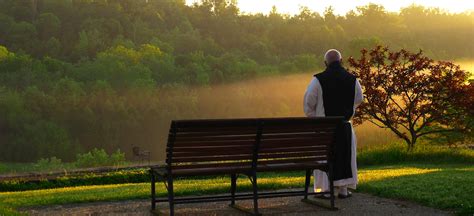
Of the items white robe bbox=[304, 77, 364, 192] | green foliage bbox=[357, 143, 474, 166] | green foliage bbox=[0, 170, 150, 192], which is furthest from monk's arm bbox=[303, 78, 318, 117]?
green foliage bbox=[357, 143, 474, 166]

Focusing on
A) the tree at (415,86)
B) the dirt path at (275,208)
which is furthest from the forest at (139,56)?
the dirt path at (275,208)

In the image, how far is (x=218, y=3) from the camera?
94.9 metres

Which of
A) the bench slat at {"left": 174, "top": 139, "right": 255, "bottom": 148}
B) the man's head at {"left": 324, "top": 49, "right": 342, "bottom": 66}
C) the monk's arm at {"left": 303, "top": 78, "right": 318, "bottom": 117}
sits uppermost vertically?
the man's head at {"left": 324, "top": 49, "right": 342, "bottom": 66}

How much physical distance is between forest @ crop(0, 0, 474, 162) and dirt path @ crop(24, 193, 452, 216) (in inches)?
1822

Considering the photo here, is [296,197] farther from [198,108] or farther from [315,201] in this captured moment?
[198,108]

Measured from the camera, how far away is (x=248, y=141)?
715 centimetres

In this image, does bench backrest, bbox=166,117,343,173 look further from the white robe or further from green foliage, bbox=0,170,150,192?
green foliage, bbox=0,170,150,192

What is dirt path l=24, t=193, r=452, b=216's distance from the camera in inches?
294

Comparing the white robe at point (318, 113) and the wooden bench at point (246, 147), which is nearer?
the wooden bench at point (246, 147)

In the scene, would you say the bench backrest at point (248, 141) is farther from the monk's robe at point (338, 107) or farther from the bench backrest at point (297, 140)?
the monk's robe at point (338, 107)

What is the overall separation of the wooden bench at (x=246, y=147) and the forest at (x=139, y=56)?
47.7 meters

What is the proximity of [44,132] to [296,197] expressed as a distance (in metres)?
47.1

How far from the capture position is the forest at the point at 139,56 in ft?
184

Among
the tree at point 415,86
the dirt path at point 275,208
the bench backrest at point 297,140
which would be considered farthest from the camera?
the tree at point 415,86
